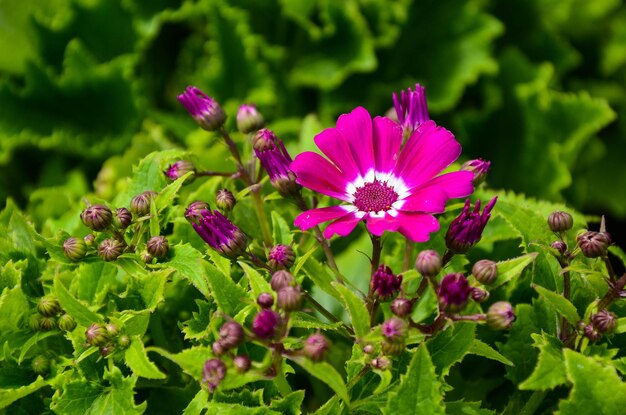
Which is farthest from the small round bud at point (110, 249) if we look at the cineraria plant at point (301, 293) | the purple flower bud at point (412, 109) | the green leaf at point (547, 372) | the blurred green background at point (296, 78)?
the blurred green background at point (296, 78)

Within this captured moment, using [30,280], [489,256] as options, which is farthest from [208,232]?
[489,256]

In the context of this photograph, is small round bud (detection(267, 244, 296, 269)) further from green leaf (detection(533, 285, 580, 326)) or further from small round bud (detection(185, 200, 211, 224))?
green leaf (detection(533, 285, 580, 326))

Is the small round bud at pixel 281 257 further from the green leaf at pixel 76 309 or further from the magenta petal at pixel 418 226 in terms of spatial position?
the green leaf at pixel 76 309

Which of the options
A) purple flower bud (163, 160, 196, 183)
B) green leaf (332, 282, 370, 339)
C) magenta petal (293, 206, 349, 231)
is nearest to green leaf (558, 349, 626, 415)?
green leaf (332, 282, 370, 339)

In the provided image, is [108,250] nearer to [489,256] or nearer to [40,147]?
[489,256]

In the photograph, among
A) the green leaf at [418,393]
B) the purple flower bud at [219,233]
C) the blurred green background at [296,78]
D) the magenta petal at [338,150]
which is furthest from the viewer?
the blurred green background at [296,78]

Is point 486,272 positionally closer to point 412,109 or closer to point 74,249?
point 412,109

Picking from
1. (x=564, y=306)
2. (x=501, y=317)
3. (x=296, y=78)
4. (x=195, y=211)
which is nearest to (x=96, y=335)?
(x=195, y=211)
